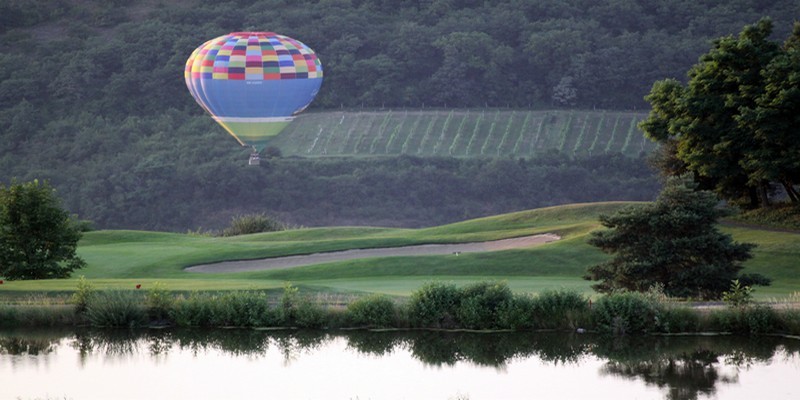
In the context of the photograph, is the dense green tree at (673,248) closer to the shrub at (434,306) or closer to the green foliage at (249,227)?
the shrub at (434,306)

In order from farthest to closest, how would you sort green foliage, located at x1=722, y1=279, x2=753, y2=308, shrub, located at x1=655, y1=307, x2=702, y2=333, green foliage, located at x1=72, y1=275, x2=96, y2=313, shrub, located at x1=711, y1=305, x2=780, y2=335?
green foliage, located at x1=72, y1=275, x2=96, y2=313 < green foliage, located at x1=722, y1=279, x2=753, y2=308 < shrub, located at x1=655, y1=307, x2=702, y2=333 < shrub, located at x1=711, y1=305, x2=780, y2=335

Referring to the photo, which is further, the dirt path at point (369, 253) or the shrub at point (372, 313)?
the dirt path at point (369, 253)

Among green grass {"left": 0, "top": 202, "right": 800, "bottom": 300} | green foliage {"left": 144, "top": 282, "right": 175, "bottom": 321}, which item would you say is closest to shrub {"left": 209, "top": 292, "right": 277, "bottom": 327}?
green foliage {"left": 144, "top": 282, "right": 175, "bottom": 321}

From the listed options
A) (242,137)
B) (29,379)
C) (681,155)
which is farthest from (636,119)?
(29,379)

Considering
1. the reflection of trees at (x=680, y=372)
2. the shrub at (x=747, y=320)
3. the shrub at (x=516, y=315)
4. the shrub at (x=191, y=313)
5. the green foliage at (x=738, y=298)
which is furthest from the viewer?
the shrub at (x=191, y=313)

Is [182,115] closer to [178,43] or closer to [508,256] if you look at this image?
[178,43]

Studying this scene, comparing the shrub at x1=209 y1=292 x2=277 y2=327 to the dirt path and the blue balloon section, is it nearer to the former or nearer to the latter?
the dirt path

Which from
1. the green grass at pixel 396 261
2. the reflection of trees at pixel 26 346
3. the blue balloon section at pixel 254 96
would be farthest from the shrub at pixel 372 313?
the blue balloon section at pixel 254 96
